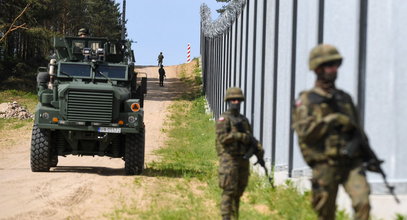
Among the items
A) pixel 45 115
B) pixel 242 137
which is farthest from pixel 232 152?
pixel 45 115

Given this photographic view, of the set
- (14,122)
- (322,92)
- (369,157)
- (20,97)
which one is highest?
(20,97)

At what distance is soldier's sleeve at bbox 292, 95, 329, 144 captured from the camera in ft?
18.0

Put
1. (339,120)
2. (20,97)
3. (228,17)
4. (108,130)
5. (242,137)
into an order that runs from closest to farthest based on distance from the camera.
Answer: (339,120), (242,137), (108,130), (228,17), (20,97)

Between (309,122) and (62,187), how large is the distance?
23.4 ft

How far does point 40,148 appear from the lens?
1371 centimetres

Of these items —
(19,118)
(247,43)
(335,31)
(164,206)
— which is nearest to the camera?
(335,31)

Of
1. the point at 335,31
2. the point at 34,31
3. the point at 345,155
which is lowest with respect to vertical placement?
the point at 345,155

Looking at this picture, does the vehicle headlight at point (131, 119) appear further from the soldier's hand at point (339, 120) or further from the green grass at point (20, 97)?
the green grass at point (20, 97)

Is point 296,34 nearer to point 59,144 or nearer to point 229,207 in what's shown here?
point 229,207

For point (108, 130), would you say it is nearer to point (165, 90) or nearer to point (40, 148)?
point (40, 148)

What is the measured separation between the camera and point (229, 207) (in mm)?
7883

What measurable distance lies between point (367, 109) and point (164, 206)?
3.39 m

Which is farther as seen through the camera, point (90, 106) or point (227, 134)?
point (90, 106)

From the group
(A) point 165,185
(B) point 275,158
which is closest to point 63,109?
(A) point 165,185
